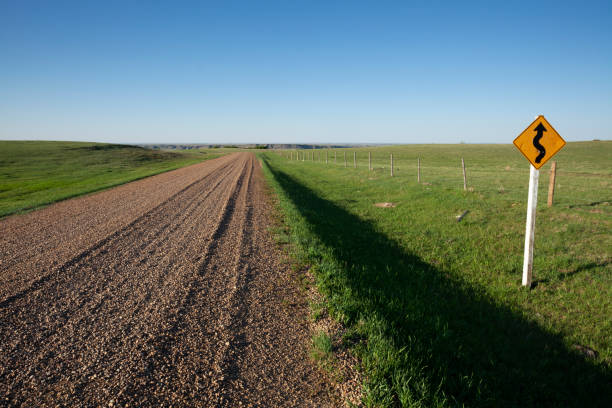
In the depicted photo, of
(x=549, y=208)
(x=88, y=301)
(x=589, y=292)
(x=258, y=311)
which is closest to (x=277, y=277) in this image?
(x=258, y=311)

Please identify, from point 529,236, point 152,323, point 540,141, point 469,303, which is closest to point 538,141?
point 540,141

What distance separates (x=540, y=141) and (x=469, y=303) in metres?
2.99

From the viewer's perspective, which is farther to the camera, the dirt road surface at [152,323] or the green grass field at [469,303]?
the green grass field at [469,303]

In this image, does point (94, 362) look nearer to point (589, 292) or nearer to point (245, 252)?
point (245, 252)

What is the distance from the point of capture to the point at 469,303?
16.4ft

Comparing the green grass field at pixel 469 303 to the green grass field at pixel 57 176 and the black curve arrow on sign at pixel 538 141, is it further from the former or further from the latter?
the green grass field at pixel 57 176

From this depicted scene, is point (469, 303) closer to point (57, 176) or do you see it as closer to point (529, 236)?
point (529, 236)

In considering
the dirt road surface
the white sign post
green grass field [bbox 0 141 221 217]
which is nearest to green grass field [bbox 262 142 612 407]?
the white sign post

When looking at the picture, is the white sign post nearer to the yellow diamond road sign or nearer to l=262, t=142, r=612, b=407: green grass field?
l=262, t=142, r=612, b=407: green grass field

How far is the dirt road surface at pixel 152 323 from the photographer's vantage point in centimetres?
296

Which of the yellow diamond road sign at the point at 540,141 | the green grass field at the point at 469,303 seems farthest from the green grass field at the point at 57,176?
the yellow diamond road sign at the point at 540,141

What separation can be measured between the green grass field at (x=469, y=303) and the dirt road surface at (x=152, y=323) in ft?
2.67

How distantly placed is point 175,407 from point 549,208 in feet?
43.7

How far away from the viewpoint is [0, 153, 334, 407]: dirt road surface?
9.71ft
